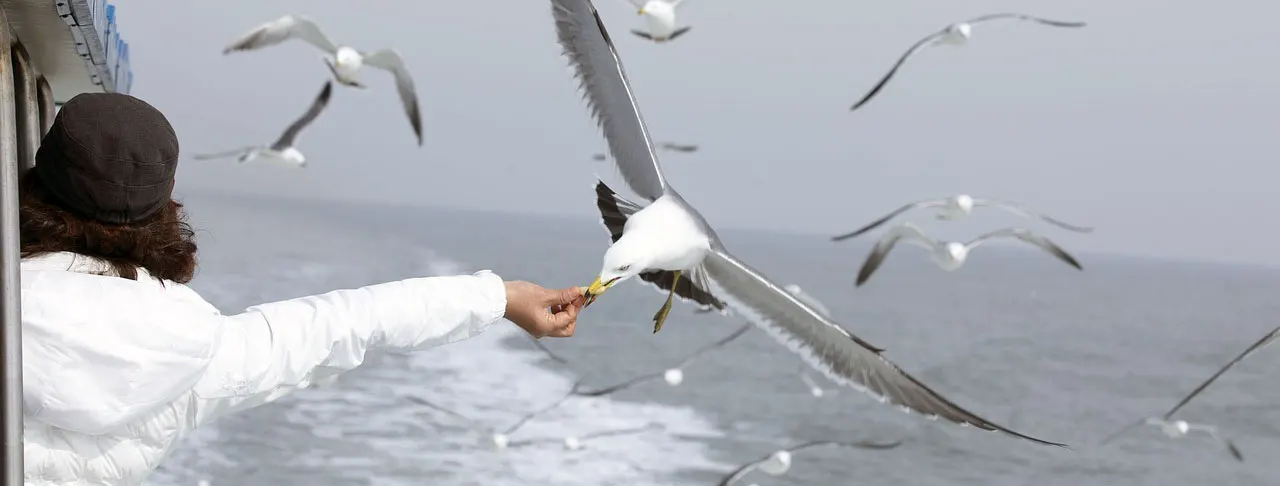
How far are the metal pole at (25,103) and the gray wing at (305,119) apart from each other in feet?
15.2

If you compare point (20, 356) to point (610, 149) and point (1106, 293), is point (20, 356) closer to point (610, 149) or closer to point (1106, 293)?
point (610, 149)

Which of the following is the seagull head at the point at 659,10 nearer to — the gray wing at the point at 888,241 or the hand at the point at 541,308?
the gray wing at the point at 888,241

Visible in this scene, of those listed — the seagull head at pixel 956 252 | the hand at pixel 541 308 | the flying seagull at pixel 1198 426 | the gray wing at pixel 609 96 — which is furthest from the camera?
the seagull head at pixel 956 252

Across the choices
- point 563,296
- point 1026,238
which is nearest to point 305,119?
point 1026,238

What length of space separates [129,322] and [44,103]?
0.78 meters

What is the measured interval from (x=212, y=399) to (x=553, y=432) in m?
7.28

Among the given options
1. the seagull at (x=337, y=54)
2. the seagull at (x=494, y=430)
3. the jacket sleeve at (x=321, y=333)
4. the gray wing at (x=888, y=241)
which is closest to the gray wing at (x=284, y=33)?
the seagull at (x=337, y=54)

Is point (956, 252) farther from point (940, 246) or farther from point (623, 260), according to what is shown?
point (623, 260)

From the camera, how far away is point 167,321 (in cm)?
68

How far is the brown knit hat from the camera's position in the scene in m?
0.67

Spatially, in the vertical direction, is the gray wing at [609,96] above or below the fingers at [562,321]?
below

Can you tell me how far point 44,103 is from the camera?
1.32m

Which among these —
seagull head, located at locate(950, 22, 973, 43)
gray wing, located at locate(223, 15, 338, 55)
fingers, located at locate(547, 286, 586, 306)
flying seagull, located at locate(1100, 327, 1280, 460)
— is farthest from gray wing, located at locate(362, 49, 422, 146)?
fingers, located at locate(547, 286, 586, 306)

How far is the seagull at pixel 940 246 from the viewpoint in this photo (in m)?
5.30
